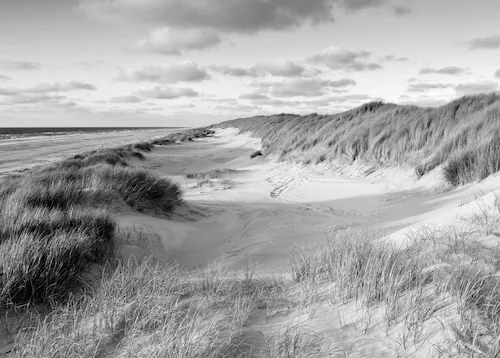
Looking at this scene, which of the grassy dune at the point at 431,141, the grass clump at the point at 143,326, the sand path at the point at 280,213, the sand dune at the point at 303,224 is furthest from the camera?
the grassy dune at the point at 431,141

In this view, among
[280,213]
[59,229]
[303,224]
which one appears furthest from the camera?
[280,213]

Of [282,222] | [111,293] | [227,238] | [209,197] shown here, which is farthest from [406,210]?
[111,293]

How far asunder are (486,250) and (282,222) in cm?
385

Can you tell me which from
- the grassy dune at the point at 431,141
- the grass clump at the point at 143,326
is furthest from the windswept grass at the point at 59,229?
the grassy dune at the point at 431,141

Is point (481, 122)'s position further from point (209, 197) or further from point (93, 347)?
point (93, 347)

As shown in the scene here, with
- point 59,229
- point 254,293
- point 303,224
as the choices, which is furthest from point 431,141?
point 59,229

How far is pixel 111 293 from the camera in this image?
2.24 metres

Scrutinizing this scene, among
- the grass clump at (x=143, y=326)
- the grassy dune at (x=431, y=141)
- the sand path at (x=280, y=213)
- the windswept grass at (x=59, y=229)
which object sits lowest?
the sand path at (x=280, y=213)

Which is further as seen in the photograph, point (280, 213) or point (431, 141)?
point (431, 141)

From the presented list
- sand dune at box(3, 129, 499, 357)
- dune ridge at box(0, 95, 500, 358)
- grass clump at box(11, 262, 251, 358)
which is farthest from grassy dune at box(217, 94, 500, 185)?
grass clump at box(11, 262, 251, 358)

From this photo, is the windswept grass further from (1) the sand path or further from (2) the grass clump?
(1) the sand path

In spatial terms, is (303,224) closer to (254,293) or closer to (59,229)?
(254,293)

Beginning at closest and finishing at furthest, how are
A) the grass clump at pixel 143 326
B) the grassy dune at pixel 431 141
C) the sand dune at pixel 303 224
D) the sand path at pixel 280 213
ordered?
the grass clump at pixel 143 326 < the sand dune at pixel 303 224 < the sand path at pixel 280 213 < the grassy dune at pixel 431 141

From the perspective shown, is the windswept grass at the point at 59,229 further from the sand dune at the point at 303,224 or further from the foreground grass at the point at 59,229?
the sand dune at the point at 303,224
